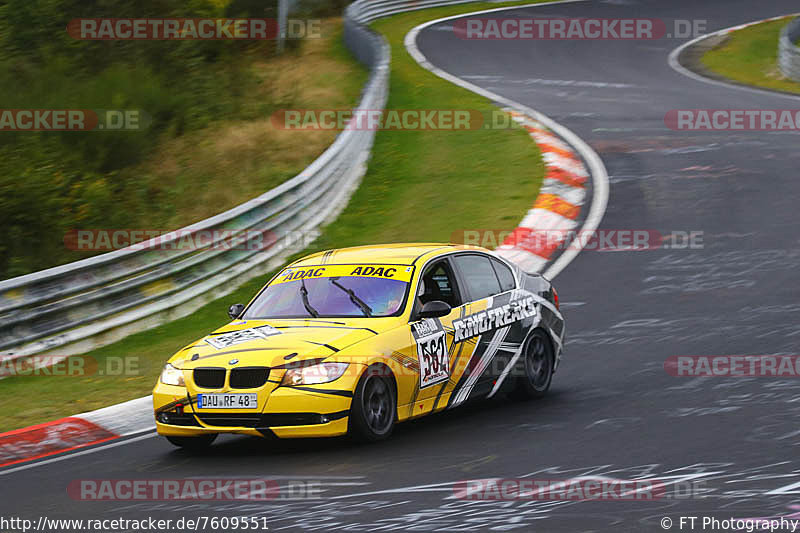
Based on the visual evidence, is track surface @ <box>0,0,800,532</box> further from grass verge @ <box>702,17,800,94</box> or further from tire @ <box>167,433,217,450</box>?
grass verge @ <box>702,17,800,94</box>

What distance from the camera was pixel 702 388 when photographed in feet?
29.3

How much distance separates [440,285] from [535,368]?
1.22 metres

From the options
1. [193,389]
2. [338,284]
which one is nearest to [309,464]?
[193,389]

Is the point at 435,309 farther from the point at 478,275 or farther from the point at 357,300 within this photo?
the point at 478,275

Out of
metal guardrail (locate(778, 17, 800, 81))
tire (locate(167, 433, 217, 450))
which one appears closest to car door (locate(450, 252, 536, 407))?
tire (locate(167, 433, 217, 450))

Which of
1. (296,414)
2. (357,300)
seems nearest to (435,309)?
(357,300)

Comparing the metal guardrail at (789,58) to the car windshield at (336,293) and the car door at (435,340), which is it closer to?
the car door at (435,340)

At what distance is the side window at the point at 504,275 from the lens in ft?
31.6

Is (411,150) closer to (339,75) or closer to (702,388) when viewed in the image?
(339,75)

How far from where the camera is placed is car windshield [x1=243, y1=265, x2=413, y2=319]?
338 inches

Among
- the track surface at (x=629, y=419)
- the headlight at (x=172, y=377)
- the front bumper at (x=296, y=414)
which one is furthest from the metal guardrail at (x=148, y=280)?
the front bumper at (x=296, y=414)

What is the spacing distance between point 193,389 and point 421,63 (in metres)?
23.7

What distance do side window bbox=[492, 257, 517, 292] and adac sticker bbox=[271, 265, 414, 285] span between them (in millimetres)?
1083

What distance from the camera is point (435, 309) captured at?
8391 mm
